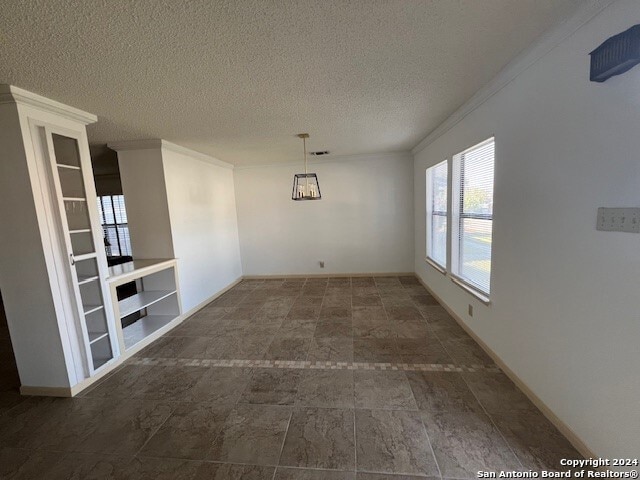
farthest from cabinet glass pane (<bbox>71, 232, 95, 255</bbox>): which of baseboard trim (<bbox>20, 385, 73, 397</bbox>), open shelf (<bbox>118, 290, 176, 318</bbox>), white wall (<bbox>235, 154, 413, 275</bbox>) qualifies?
white wall (<bbox>235, 154, 413, 275</bbox>)

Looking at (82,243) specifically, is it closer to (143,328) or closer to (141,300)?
(141,300)

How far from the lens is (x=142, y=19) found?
127cm

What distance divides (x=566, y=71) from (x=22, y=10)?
285cm

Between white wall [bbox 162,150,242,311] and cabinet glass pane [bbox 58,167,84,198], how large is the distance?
111 centimetres

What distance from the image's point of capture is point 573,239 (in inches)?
58.6

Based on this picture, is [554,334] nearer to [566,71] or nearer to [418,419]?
[418,419]

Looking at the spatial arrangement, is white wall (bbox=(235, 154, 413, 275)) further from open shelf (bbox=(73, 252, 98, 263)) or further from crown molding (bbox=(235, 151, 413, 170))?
open shelf (bbox=(73, 252, 98, 263))

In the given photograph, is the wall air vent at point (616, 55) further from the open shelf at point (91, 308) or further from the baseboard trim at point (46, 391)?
the baseboard trim at point (46, 391)

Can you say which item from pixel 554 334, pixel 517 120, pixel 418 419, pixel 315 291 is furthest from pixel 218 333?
pixel 517 120

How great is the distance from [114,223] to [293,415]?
252 inches

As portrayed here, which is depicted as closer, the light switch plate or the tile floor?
A: the light switch plate

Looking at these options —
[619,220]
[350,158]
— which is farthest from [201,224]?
[619,220]

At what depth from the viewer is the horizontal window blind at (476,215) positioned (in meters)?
2.46

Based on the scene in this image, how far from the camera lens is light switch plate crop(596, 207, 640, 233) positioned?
3.84 ft
